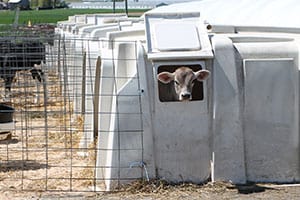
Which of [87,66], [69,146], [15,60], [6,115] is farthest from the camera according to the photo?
[15,60]

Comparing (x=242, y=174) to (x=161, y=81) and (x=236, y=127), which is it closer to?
(x=236, y=127)

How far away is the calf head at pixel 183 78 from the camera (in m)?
9.00

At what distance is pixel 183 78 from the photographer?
903 cm

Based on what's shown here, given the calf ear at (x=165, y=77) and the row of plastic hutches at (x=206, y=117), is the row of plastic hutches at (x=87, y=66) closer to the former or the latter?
the row of plastic hutches at (x=206, y=117)

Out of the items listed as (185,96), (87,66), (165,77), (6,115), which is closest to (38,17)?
(87,66)

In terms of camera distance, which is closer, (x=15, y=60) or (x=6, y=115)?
(x=6, y=115)

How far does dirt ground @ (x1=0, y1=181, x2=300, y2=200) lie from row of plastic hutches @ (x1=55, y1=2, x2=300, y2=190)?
7.6 inches

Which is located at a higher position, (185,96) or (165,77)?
(165,77)

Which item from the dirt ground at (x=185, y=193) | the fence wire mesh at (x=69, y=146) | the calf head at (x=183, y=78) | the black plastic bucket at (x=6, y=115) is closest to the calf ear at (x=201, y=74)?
the calf head at (x=183, y=78)

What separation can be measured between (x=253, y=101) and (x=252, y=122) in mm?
260

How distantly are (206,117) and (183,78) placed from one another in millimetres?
637

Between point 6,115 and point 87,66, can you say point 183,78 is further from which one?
point 87,66

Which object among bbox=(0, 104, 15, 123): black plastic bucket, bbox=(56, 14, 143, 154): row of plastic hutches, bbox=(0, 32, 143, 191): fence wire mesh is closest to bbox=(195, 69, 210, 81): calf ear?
bbox=(0, 32, 143, 191): fence wire mesh

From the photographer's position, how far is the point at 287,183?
9.49 meters
